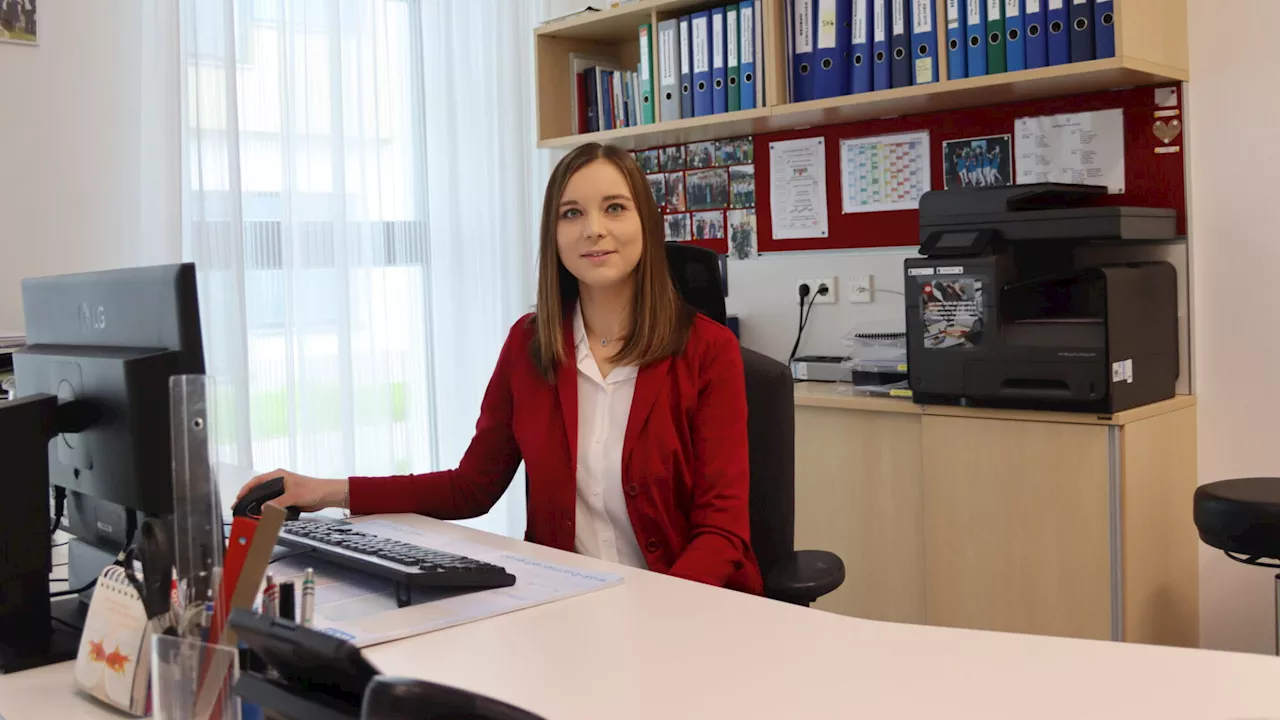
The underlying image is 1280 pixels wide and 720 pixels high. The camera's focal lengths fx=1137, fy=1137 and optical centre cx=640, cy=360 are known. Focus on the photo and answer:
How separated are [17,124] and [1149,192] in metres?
2.90

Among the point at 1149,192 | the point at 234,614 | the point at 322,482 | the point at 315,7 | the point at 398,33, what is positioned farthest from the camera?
the point at 398,33

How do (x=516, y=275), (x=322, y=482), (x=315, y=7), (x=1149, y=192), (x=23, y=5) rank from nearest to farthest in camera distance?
(x=322, y=482), (x=1149, y=192), (x=23, y=5), (x=315, y=7), (x=516, y=275)

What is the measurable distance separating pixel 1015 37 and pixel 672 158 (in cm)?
138

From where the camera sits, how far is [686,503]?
1.86m

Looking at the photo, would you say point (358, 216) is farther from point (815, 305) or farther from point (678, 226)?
point (815, 305)

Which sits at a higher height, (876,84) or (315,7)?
(315,7)

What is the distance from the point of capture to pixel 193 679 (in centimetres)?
94

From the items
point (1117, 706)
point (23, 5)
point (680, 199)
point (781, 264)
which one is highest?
point (23, 5)

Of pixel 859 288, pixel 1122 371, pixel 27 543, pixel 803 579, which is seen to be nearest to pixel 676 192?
pixel 859 288

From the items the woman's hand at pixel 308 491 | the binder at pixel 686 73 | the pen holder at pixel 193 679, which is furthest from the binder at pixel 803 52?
the pen holder at pixel 193 679

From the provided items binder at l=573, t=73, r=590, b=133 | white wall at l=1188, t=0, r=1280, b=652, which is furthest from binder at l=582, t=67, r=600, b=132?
white wall at l=1188, t=0, r=1280, b=652

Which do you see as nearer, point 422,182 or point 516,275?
point 422,182

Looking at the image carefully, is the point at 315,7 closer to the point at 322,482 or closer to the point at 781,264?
the point at 781,264

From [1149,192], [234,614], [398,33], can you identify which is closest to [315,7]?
[398,33]
